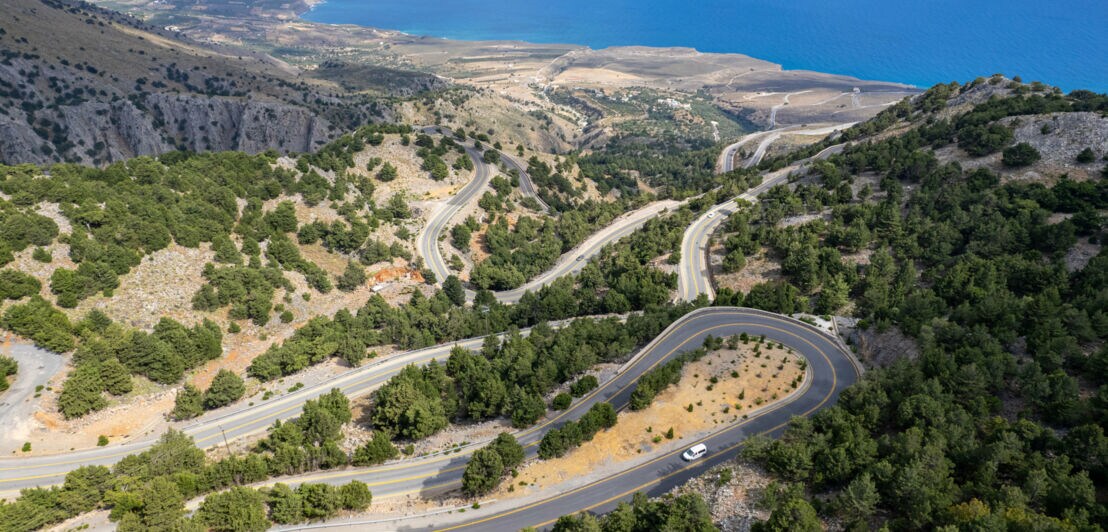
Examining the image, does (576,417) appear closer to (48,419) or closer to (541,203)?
(48,419)

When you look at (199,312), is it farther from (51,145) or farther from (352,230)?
(51,145)

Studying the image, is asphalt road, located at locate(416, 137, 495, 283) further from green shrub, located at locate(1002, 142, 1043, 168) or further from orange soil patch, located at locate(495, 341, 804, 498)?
green shrub, located at locate(1002, 142, 1043, 168)

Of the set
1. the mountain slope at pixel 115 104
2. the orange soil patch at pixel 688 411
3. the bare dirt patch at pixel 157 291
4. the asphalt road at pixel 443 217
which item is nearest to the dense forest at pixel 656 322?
the bare dirt patch at pixel 157 291

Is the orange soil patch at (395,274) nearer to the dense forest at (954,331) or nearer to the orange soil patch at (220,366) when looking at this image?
the orange soil patch at (220,366)

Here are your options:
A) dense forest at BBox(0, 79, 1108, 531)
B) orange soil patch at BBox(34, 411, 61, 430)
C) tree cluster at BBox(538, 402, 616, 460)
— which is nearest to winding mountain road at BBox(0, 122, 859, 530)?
dense forest at BBox(0, 79, 1108, 531)

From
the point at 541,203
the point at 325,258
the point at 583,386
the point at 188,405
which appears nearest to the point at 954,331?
the point at 583,386

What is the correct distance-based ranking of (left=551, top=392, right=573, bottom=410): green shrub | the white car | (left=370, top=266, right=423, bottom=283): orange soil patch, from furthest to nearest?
(left=370, top=266, right=423, bottom=283): orange soil patch
(left=551, top=392, right=573, bottom=410): green shrub
the white car

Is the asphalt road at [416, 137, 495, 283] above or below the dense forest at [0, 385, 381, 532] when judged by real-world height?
above
